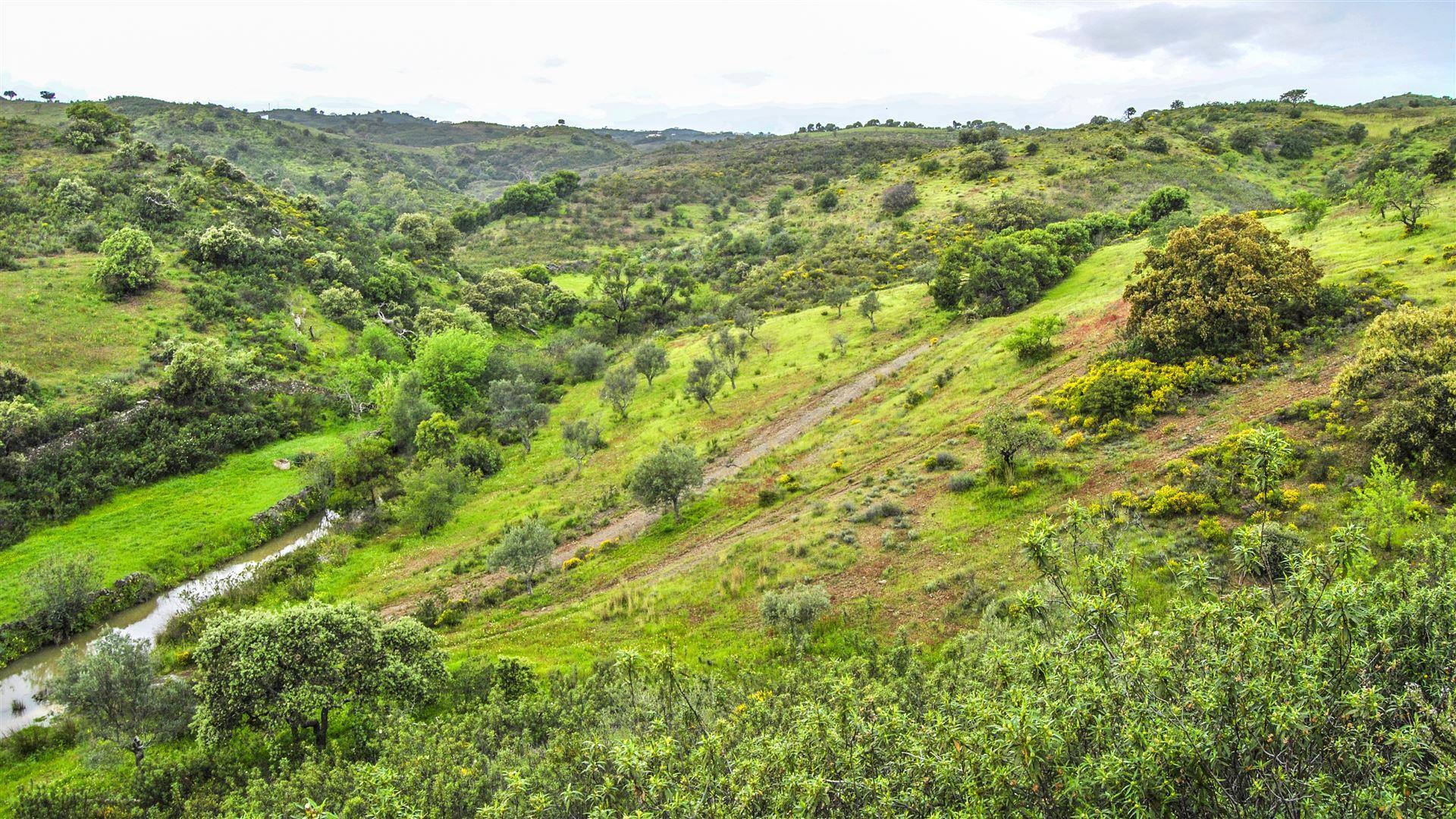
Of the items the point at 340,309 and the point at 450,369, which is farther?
the point at 340,309

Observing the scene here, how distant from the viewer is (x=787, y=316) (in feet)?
214

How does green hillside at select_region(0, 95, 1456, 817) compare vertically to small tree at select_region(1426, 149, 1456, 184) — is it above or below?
below

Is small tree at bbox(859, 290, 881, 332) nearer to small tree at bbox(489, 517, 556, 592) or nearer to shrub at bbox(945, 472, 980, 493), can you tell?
shrub at bbox(945, 472, 980, 493)

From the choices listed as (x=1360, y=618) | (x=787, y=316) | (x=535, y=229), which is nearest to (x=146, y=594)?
(x=1360, y=618)

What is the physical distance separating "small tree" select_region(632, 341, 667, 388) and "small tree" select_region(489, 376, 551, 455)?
8175mm

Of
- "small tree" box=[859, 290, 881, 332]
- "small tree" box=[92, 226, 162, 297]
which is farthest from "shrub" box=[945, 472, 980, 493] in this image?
"small tree" box=[92, 226, 162, 297]

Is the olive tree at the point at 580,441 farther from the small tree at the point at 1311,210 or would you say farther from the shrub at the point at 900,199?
the shrub at the point at 900,199

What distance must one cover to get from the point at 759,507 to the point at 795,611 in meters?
12.8

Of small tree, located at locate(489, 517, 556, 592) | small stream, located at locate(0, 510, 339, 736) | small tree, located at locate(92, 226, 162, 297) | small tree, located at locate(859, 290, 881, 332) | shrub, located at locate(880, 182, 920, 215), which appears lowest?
small stream, located at locate(0, 510, 339, 736)

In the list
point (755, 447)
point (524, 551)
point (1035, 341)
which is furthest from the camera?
point (755, 447)

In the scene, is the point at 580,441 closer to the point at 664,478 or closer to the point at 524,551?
the point at 664,478

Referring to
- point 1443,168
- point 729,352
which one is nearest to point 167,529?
point 729,352

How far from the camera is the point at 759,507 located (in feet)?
109

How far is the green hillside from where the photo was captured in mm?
8344
